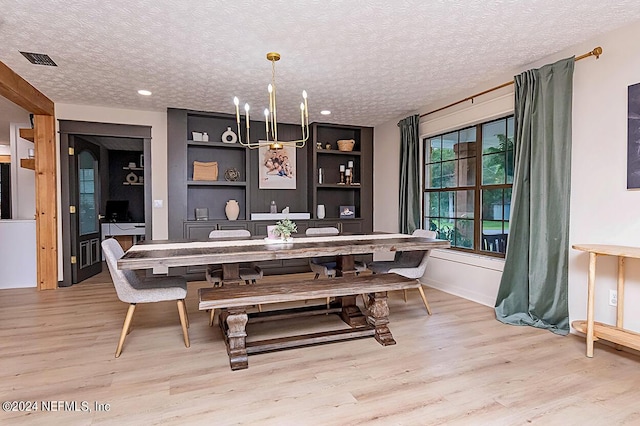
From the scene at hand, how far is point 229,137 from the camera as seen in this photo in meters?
5.47

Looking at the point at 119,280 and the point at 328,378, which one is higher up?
the point at 119,280

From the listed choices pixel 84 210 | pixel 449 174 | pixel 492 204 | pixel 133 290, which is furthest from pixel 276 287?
pixel 84 210

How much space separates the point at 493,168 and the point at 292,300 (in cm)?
277

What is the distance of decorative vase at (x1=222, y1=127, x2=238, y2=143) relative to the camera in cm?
541

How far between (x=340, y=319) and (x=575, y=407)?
189 centimetres

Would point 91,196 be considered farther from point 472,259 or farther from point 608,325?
point 608,325

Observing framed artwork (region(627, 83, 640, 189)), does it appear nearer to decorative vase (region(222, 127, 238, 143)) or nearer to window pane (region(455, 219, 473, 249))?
window pane (region(455, 219, 473, 249))

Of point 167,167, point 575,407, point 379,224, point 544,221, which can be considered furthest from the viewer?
point 379,224

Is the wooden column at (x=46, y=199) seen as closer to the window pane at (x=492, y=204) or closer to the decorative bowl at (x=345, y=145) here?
the decorative bowl at (x=345, y=145)

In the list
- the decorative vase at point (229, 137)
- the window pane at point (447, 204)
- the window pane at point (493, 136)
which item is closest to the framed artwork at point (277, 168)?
the decorative vase at point (229, 137)

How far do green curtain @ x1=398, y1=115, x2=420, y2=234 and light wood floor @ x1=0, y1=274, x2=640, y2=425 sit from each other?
6.40 ft

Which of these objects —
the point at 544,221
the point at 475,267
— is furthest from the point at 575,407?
the point at 475,267

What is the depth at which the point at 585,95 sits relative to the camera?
295cm

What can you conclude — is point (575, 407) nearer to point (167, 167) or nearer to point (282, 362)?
point (282, 362)
